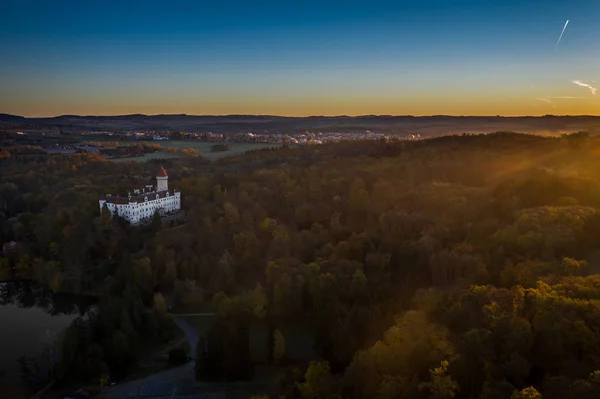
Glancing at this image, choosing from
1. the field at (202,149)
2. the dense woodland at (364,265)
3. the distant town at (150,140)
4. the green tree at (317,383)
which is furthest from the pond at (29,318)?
the field at (202,149)

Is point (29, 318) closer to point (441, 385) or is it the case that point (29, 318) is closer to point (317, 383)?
point (317, 383)

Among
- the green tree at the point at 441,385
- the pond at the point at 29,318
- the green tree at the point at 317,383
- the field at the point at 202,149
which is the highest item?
the field at the point at 202,149

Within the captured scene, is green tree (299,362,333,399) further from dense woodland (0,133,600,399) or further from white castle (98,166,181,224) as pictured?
white castle (98,166,181,224)

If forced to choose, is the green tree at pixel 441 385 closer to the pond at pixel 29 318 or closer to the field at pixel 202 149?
the pond at pixel 29 318

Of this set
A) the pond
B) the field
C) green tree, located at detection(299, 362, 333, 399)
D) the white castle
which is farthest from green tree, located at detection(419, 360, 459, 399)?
the field

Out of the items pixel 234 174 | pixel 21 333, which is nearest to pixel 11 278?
pixel 21 333

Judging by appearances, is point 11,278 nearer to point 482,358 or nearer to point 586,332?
point 482,358

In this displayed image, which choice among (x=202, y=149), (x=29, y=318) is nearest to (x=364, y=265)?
(x=29, y=318)
